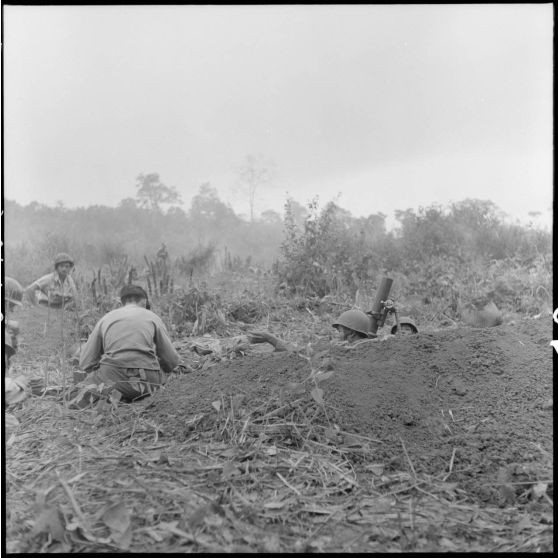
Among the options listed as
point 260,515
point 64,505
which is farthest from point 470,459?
point 64,505

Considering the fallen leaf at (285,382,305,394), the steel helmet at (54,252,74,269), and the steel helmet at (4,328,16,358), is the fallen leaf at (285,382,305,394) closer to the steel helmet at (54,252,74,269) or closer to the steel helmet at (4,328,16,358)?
the steel helmet at (4,328,16,358)

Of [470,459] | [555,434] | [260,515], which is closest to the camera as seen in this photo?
[260,515]

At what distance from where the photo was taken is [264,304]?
514 centimetres

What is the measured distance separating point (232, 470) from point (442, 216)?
5512 millimetres

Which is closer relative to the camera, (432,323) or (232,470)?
(232,470)

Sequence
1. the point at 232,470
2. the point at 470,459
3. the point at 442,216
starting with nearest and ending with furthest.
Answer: the point at 232,470 < the point at 470,459 < the point at 442,216

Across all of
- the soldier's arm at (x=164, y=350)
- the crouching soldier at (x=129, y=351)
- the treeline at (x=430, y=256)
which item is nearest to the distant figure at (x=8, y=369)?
the crouching soldier at (x=129, y=351)

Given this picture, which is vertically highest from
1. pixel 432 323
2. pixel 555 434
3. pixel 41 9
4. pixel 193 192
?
pixel 41 9

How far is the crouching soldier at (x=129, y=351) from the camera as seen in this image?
368cm

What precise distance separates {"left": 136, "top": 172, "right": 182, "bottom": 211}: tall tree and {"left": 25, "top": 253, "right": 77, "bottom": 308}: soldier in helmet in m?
0.96

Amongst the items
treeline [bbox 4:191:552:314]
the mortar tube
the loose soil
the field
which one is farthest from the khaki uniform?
the mortar tube

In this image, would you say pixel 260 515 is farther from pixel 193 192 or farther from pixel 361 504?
pixel 193 192

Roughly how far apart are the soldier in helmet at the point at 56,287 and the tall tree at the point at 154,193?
0.96 metres

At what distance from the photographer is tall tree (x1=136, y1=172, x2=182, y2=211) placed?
538 cm
